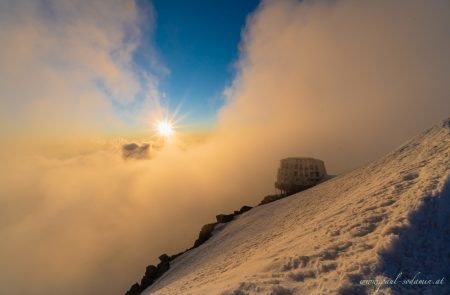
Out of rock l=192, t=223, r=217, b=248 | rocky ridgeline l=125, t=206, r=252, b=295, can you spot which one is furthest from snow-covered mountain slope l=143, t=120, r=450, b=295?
rock l=192, t=223, r=217, b=248

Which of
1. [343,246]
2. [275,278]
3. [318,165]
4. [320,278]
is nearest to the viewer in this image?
[320,278]

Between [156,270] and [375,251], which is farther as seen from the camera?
[156,270]

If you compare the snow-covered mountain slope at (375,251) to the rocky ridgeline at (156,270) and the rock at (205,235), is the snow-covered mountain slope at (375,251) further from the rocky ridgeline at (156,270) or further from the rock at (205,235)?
the rock at (205,235)

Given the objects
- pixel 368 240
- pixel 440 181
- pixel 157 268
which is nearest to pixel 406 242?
pixel 368 240

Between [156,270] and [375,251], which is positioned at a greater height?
[156,270]

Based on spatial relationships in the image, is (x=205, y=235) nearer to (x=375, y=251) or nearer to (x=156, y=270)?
(x=156, y=270)

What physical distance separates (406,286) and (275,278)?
3557 millimetres

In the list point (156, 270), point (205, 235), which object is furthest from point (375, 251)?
point (205, 235)

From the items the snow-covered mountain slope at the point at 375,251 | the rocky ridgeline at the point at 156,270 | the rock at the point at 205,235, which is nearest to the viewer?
the snow-covered mountain slope at the point at 375,251

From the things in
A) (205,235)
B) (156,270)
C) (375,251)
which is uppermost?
(205,235)

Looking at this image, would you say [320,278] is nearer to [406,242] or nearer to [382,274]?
[382,274]

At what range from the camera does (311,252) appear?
27.6 feet

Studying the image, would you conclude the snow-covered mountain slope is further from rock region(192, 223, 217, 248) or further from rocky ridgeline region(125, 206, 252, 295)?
rock region(192, 223, 217, 248)

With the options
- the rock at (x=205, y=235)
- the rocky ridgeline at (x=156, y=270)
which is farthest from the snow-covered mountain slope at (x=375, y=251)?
the rock at (x=205, y=235)
